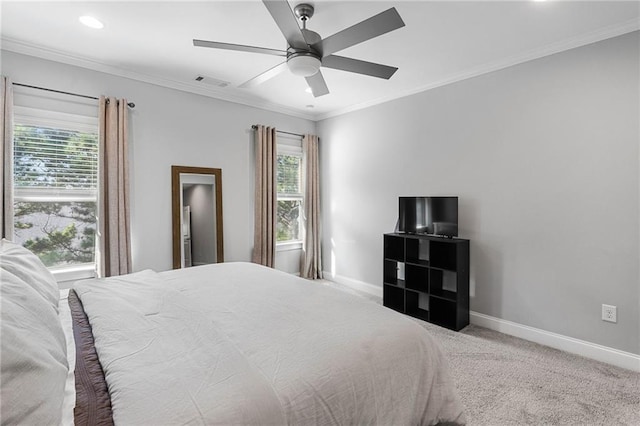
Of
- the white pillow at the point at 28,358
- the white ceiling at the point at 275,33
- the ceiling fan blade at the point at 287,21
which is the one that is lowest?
the white pillow at the point at 28,358

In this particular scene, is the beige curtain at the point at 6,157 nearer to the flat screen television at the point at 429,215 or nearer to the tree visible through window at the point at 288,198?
the tree visible through window at the point at 288,198

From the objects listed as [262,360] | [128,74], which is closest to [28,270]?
[262,360]

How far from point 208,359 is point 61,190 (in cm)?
292

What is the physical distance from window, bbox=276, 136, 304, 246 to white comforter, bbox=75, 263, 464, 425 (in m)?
2.96

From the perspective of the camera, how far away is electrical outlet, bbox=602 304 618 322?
101 inches

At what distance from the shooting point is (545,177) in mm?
2900

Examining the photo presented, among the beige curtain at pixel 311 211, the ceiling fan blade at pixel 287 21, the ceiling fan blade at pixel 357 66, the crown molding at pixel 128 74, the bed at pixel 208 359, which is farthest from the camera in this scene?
the beige curtain at pixel 311 211

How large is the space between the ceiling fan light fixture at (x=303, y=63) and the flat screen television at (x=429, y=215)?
207cm

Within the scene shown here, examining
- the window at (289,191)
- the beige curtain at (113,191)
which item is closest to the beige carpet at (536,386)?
the window at (289,191)

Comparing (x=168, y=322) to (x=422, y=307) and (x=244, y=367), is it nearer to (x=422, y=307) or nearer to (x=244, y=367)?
(x=244, y=367)

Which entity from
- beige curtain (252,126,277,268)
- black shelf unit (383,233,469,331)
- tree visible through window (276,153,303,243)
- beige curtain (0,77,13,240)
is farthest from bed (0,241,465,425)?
tree visible through window (276,153,303,243)

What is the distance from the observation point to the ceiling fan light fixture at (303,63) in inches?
82.0

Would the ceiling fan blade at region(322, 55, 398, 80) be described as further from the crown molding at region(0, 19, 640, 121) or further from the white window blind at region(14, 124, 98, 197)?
the white window blind at region(14, 124, 98, 197)

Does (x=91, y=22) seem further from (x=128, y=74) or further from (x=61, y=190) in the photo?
Result: (x=61, y=190)
